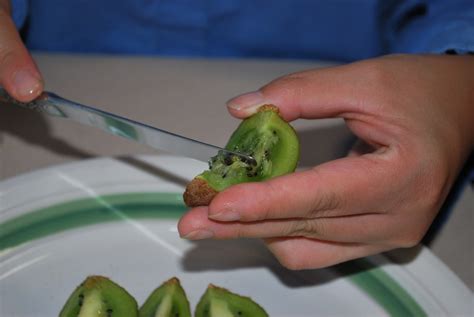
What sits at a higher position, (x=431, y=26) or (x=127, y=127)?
(x=431, y=26)

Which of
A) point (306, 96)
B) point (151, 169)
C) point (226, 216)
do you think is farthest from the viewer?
point (151, 169)

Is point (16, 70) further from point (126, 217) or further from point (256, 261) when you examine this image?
point (256, 261)

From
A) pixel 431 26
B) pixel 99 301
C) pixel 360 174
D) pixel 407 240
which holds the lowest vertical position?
pixel 99 301

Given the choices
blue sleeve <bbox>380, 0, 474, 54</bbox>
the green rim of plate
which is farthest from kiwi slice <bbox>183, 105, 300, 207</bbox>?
blue sleeve <bbox>380, 0, 474, 54</bbox>

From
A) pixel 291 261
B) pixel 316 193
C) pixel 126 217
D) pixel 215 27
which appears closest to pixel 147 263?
pixel 126 217

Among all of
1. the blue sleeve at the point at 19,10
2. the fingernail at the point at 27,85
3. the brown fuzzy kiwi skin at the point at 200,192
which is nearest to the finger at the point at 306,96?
the brown fuzzy kiwi skin at the point at 200,192

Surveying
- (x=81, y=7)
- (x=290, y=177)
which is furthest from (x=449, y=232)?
(x=81, y=7)

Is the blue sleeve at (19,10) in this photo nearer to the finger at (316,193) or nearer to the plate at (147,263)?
the plate at (147,263)
